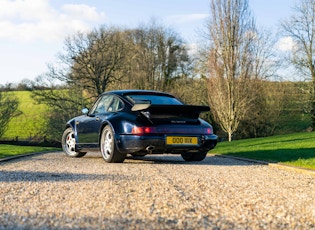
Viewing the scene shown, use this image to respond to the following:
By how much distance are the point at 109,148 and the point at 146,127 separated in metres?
1.21

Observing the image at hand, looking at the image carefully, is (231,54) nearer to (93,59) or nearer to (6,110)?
(93,59)

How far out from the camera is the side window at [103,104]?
9.38m

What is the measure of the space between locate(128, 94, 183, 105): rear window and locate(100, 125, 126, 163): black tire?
31.9 inches

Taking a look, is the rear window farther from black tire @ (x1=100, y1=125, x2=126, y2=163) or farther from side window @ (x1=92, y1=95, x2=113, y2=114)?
black tire @ (x1=100, y1=125, x2=126, y2=163)

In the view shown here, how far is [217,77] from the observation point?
978 inches

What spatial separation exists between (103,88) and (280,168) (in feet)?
89.2

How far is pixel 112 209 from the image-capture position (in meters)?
3.88

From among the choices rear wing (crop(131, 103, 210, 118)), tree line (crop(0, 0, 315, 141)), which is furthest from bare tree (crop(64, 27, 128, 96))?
rear wing (crop(131, 103, 210, 118))

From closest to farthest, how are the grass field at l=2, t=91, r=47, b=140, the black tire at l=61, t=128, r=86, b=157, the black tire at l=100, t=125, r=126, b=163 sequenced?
the black tire at l=100, t=125, r=126, b=163
the black tire at l=61, t=128, r=86, b=157
the grass field at l=2, t=91, r=47, b=140

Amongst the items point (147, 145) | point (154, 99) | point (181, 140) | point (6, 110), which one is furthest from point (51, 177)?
point (6, 110)

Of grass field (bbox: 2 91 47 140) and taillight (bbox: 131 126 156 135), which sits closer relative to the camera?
taillight (bbox: 131 126 156 135)

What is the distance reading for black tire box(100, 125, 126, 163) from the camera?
Result: 846cm

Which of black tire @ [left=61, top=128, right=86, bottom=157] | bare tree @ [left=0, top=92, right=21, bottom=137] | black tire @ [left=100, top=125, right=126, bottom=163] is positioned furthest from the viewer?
bare tree @ [left=0, top=92, right=21, bottom=137]

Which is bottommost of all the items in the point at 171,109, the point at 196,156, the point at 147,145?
the point at 196,156
